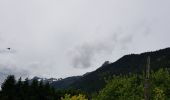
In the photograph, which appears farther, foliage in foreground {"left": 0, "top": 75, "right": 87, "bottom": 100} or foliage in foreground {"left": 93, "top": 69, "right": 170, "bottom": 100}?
foliage in foreground {"left": 0, "top": 75, "right": 87, "bottom": 100}

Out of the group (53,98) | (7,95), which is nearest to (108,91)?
(7,95)

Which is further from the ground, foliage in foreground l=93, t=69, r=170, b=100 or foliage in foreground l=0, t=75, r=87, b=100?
foliage in foreground l=0, t=75, r=87, b=100

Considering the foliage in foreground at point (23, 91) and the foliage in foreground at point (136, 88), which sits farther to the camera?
the foliage in foreground at point (23, 91)

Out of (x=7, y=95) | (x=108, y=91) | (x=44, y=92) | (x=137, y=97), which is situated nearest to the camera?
(x=137, y=97)

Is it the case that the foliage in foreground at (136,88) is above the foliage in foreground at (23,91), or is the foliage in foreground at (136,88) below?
below

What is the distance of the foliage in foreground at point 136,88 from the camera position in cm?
6050

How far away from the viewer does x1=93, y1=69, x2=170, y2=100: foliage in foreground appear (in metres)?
60.5

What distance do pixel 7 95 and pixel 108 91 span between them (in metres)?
55.2

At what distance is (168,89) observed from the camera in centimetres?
6184

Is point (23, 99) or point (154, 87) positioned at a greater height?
point (23, 99)

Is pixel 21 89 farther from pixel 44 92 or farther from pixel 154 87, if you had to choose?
pixel 154 87

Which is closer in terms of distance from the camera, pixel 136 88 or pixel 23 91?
pixel 136 88

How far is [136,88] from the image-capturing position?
212 ft

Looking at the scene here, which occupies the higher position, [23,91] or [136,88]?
[23,91]
